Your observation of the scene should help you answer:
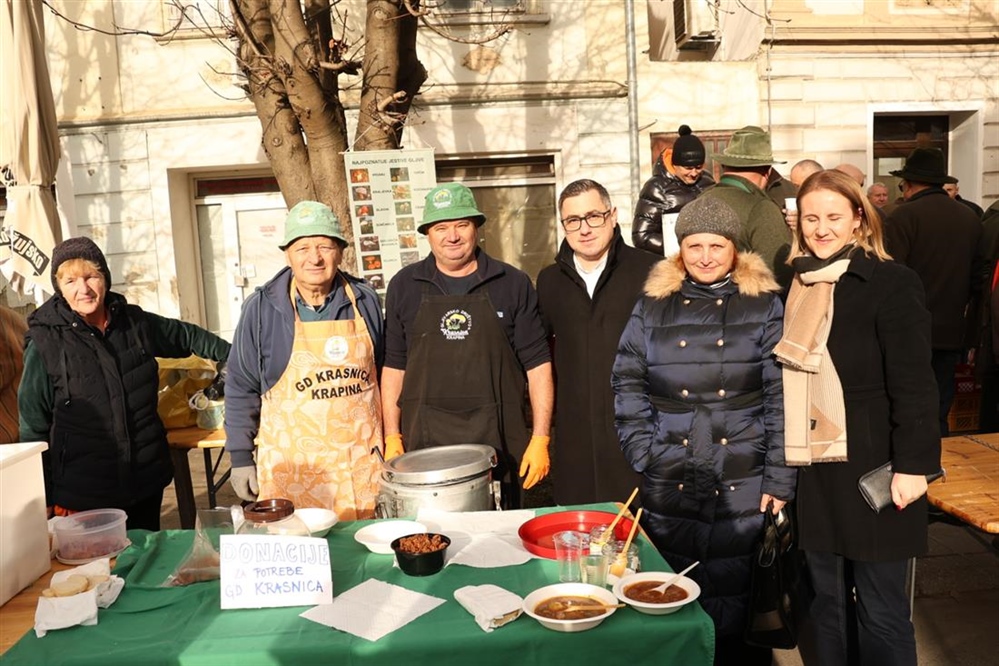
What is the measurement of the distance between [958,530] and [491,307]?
3498 millimetres

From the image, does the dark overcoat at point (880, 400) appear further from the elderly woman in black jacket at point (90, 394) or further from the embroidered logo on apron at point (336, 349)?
the elderly woman in black jacket at point (90, 394)

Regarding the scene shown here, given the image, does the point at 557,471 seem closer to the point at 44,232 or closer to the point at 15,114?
the point at 44,232

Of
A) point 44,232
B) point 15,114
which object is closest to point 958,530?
point 44,232

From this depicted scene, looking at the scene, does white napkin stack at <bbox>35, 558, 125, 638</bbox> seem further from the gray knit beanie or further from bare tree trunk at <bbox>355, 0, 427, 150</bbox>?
bare tree trunk at <bbox>355, 0, 427, 150</bbox>

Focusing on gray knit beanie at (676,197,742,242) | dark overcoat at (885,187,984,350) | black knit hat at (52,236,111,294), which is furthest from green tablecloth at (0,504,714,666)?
dark overcoat at (885,187,984,350)

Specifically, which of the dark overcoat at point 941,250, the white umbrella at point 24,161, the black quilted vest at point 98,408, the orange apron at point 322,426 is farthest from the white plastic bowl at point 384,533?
the dark overcoat at point 941,250

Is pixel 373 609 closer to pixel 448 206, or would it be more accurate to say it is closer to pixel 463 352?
pixel 463 352

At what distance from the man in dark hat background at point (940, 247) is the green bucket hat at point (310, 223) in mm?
4184

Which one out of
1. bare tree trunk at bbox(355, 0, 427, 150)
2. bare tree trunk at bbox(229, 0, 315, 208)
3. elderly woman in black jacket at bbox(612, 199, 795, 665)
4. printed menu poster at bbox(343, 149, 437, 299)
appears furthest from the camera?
printed menu poster at bbox(343, 149, 437, 299)

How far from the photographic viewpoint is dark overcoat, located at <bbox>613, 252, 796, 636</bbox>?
2799 millimetres

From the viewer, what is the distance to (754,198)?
161 inches

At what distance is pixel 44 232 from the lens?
17.2ft

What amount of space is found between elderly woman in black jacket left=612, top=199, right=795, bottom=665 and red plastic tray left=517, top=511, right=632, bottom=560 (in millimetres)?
371

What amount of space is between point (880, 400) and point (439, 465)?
1.47m
